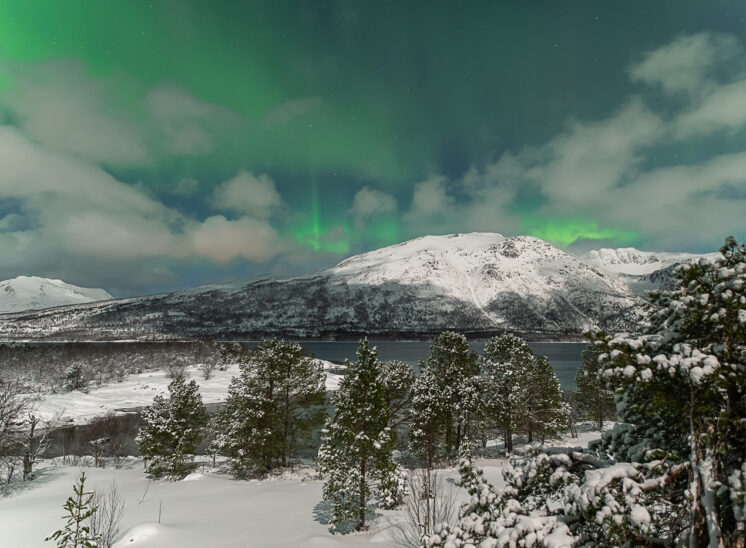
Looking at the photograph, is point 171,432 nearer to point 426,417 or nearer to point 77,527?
point 426,417

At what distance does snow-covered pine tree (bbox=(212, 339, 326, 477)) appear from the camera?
31.5m

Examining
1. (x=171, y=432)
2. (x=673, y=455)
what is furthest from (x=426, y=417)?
(x=673, y=455)

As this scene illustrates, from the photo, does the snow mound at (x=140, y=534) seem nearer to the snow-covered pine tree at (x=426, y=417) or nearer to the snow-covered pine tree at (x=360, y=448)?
the snow-covered pine tree at (x=360, y=448)

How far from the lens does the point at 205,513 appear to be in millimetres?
23125

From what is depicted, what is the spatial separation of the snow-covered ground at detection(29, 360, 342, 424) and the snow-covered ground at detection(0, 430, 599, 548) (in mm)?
29865

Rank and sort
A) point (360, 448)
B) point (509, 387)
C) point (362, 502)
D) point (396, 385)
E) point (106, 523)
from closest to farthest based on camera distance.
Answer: point (106, 523) < point (362, 502) < point (360, 448) < point (509, 387) < point (396, 385)

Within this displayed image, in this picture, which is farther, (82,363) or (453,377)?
(82,363)

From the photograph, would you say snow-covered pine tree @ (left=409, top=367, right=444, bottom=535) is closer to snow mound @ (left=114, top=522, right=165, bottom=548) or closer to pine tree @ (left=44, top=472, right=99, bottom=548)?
snow mound @ (left=114, top=522, right=165, bottom=548)

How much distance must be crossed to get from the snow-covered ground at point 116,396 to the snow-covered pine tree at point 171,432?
87.4 ft

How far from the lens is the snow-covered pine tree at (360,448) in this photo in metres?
21.0

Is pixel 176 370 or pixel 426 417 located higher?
pixel 426 417

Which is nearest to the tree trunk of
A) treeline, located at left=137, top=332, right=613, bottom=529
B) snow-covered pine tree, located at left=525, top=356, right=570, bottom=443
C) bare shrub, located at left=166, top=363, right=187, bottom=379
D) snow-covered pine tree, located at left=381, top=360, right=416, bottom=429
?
treeline, located at left=137, top=332, right=613, bottom=529

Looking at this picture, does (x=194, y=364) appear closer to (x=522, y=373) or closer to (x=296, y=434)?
(x=296, y=434)

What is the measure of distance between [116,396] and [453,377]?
81.4m
